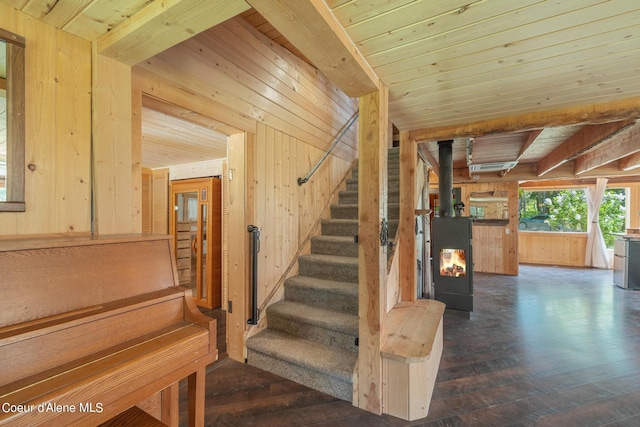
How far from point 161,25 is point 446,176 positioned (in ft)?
11.5

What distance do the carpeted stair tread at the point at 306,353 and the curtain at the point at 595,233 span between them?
319 inches

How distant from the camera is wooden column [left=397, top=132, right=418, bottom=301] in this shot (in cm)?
288

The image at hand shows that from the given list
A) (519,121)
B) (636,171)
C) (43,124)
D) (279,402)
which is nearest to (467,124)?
(519,121)

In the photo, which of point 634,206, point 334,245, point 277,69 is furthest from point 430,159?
point 634,206

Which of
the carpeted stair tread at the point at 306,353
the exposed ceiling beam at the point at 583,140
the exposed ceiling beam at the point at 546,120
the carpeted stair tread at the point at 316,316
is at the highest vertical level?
the exposed ceiling beam at the point at 583,140

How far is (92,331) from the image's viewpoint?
1.00m

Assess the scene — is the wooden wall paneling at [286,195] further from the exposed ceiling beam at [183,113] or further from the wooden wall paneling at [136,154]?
the wooden wall paneling at [136,154]

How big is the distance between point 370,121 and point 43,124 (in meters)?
1.70

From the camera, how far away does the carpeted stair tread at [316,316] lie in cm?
223

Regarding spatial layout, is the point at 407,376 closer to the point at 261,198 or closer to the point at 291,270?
the point at 291,270

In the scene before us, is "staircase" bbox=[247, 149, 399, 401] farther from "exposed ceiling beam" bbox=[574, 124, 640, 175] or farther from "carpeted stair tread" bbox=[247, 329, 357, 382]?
"exposed ceiling beam" bbox=[574, 124, 640, 175]

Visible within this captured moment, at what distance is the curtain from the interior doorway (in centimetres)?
880

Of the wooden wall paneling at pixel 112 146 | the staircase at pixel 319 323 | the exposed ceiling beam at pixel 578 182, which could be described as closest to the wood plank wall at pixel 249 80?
the wooden wall paneling at pixel 112 146

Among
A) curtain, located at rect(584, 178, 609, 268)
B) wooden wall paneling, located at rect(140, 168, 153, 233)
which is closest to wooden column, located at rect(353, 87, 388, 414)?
wooden wall paneling, located at rect(140, 168, 153, 233)
